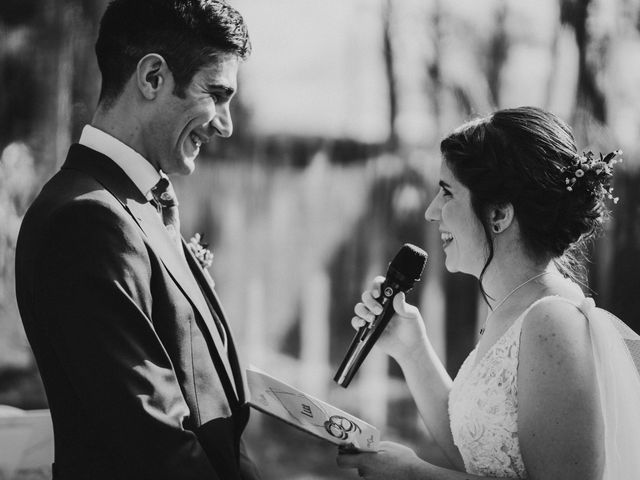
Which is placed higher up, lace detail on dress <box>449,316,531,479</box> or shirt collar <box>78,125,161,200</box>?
shirt collar <box>78,125,161,200</box>

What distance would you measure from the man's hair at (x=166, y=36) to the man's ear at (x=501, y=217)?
79 centimetres

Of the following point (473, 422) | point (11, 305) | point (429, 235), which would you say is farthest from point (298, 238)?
point (473, 422)

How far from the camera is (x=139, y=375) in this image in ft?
4.44

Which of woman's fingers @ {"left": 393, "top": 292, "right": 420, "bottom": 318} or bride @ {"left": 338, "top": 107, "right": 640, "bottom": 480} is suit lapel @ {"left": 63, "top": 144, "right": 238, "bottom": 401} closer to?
bride @ {"left": 338, "top": 107, "right": 640, "bottom": 480}

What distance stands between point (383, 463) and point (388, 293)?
451 millimetres

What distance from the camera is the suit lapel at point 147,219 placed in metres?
1.56

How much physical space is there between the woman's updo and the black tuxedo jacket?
791 millimetres

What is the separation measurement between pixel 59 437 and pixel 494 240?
1.16 metres

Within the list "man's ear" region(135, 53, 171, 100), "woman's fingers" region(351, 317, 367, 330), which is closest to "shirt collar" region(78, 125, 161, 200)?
"man's ear" region(135, 53, 171, 100)

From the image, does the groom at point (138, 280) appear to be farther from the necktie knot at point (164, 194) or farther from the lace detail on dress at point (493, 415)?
the lace detail on dress at point (493, 415)

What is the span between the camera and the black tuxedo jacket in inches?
53.5

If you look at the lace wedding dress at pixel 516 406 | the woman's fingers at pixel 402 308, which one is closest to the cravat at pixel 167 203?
the woman's fingers at pixel 402 308

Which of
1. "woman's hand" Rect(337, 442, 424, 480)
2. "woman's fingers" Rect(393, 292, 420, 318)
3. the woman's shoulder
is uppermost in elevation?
the woman's shoulder

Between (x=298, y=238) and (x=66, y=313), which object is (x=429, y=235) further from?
(x=66, y=313)
